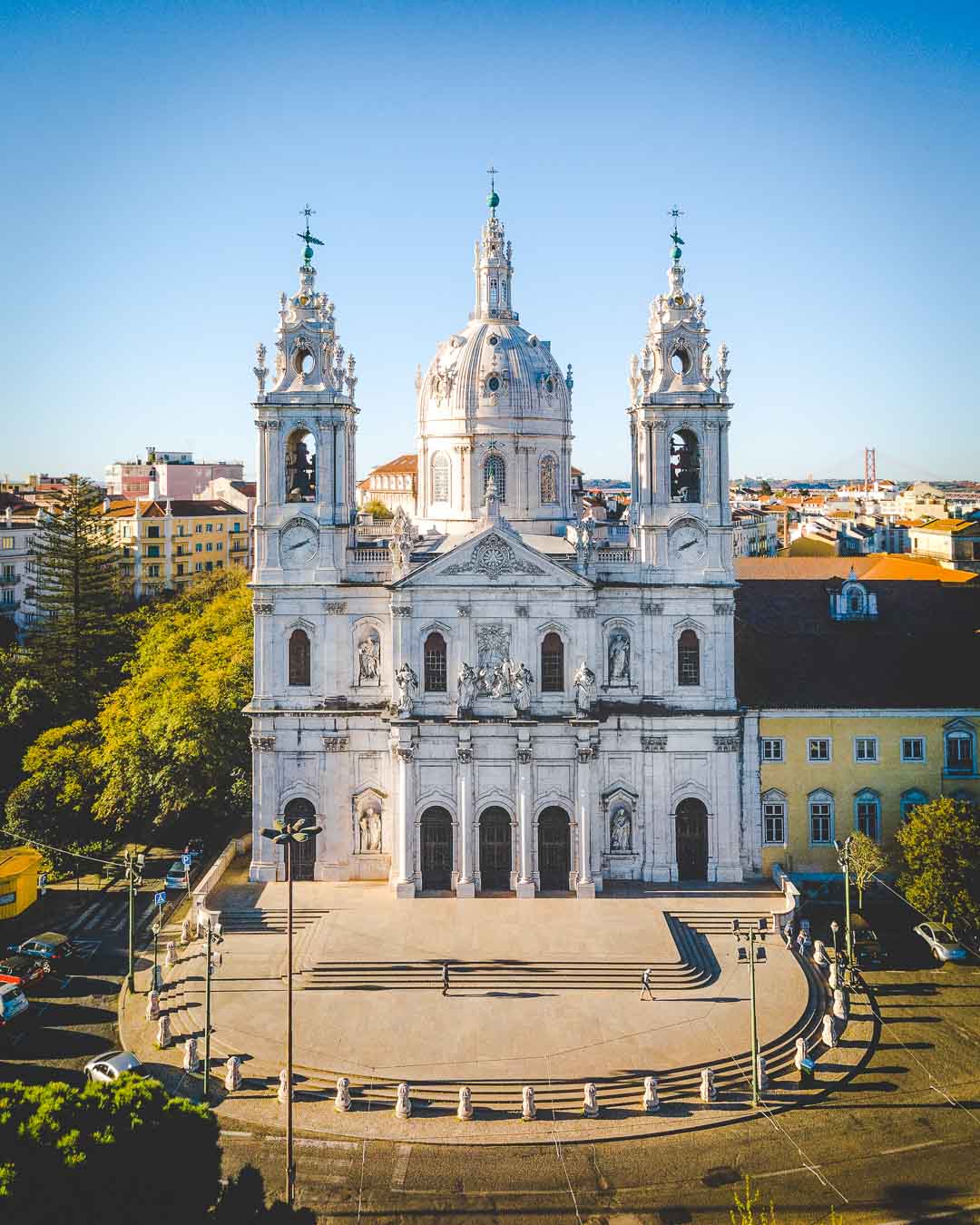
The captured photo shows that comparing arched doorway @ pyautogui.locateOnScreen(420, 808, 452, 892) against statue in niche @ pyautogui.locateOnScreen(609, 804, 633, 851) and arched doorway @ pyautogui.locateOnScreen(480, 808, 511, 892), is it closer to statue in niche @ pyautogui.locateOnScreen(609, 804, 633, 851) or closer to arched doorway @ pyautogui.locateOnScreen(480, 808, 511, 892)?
arched doorway @ pyautogui.locateOnScreen(480, 808, 511, 892)

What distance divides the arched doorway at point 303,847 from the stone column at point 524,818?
8829 millimetres

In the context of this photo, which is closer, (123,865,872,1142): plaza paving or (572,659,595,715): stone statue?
(123,865,872,1142): plaza paving

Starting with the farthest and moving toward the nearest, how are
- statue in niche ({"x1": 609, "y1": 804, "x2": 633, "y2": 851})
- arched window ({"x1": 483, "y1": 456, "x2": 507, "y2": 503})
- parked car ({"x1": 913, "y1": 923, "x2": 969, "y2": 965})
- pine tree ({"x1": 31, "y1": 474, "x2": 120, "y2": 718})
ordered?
1. pine tree ({"x1": 31, "y1": 474, "x2": 120, "y2": 718})
2. arched window ({"x1": 483, "y1": 456, "x2": 507, "y2": 503})
3. statue in niche ({"x1": 609, "y1": 804, "x2": 633, "y2": 851})
4. parked car ({"x1": 913, "y1": 923, "x2": 969, "y2": 965})

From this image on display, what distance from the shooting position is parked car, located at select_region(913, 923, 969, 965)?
4269 centimetres

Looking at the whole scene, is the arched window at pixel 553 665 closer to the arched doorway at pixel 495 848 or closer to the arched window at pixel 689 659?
the arched window at pixel 689 659

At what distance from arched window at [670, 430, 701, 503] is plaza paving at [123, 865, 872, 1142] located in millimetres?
16733

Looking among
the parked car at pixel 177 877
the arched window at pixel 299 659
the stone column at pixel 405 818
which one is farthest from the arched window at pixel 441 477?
the parked car at pixel 177 877

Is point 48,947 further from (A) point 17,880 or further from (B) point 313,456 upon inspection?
(B) point 313,456

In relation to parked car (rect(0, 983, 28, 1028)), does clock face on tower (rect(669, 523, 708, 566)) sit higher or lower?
higher

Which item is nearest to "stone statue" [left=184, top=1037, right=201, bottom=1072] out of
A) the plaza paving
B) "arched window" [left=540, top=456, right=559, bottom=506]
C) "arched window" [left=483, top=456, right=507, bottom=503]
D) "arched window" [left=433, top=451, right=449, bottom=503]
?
the plaza paving

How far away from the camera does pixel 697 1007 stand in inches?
1527

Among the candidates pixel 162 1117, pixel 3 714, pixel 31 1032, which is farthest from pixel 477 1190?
pixel 3 714

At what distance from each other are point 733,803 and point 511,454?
60.1 ft

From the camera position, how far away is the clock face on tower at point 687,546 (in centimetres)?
4969
